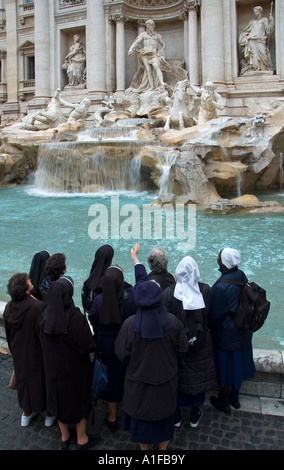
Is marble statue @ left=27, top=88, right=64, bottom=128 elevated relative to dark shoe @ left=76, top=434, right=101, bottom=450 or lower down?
elevated

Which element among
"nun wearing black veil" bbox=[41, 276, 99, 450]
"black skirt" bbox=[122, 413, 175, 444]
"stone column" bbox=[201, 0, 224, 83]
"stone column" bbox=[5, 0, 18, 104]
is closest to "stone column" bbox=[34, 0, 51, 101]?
"stone column" bbox=[5, 0, 18, 104]

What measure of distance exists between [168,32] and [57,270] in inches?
808

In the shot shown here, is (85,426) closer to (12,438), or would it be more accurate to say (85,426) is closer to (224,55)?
(12,438)

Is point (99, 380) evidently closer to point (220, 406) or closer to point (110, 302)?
point (110, 302)

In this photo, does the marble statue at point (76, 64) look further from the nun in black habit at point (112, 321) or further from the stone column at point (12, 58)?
the nun in black habit at point (112, 321)

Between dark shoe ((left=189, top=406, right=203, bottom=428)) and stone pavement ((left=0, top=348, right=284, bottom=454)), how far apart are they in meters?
0.03

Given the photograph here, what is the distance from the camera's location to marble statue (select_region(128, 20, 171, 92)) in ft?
59.6

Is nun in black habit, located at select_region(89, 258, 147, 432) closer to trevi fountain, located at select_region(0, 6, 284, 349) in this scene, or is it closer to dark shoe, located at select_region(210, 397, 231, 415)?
dark shoe, located at select_region(210, 397, 231, 415)

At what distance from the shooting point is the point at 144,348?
89.7 inches

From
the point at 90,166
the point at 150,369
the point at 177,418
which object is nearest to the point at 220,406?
the point at 177,418

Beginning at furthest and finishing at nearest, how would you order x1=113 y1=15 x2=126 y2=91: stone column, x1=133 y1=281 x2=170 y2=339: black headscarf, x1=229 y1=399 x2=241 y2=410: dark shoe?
x1=113 y1=15 x2=126 y2=91: stone column → x1=229 y1=399 x2=241 y2=410: dark shoe → x1=133 y1=281 x2=170 y2=339: black headscarf

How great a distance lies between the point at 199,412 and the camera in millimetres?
2666

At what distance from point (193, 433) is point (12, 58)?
24.9 meters
